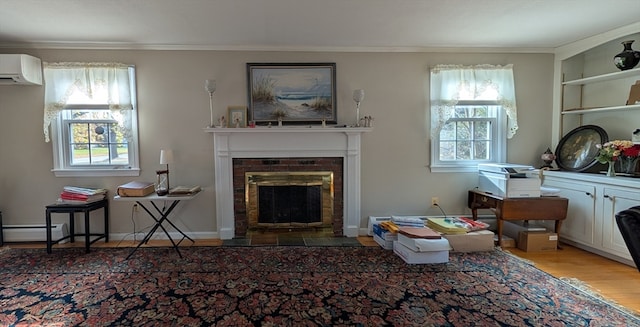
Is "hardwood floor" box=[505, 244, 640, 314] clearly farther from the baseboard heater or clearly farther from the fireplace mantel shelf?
the baseboard heater

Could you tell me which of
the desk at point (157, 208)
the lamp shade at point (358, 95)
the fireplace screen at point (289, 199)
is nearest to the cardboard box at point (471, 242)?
the fireplace screen at point (289, 199)

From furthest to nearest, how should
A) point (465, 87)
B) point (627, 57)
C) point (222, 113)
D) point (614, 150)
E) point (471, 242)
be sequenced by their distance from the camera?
1. point (465, 87)
2. point (222, 113)
3. point (471, 242)
4. point (627, 57)
5. point (614, 150)

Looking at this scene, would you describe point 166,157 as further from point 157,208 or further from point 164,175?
point 157,208

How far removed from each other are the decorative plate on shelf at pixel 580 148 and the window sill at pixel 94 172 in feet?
16.3

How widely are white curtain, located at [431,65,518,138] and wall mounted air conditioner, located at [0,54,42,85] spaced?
4432mm

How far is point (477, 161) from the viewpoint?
13.8 feet

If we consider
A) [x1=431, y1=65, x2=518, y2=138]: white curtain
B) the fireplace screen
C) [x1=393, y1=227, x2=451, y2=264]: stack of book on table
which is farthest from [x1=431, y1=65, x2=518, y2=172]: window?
the fireplace screen

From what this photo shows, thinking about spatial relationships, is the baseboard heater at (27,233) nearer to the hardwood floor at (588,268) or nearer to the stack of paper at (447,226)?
the hardwood floor at (588,268)

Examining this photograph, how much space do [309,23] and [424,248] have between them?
92.7 inches

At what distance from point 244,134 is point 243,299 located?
1.97m

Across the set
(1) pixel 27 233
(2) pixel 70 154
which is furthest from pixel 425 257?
(1) pixel 27 233

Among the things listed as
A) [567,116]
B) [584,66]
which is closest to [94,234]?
[567,116]

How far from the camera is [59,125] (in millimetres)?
3807

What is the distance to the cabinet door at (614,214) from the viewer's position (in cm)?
306
